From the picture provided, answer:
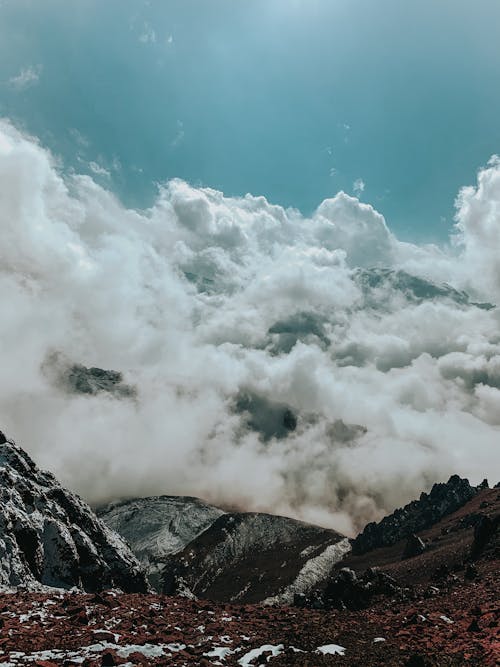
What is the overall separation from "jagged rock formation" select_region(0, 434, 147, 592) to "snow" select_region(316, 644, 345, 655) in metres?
32.1

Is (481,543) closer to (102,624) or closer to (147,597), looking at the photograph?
(147,597)

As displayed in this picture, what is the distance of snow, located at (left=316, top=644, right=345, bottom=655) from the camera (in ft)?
81.4

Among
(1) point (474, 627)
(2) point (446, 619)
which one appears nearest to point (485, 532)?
(2) point (446, 619)

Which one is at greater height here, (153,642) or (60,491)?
(60,491)

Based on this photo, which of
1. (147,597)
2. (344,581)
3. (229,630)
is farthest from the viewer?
(344,581)

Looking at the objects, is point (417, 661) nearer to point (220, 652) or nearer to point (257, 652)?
point (257, 652)

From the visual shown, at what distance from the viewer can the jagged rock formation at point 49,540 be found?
46250mm

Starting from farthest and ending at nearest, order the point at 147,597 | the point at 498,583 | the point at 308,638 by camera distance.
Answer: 1. the point at 498,583
2. the point at 147,597
3. the point at 308,638

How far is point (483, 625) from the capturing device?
90.2ft

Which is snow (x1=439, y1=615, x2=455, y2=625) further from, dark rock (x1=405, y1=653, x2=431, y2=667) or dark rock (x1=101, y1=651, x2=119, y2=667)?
dark rock (x1=101, y1=651, x2=119, y2=667)

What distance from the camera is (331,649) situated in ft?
83.6

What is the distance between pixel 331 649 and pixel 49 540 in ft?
127

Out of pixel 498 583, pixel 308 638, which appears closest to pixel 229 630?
pixel 308 638

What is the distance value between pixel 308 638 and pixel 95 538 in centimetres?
4522
